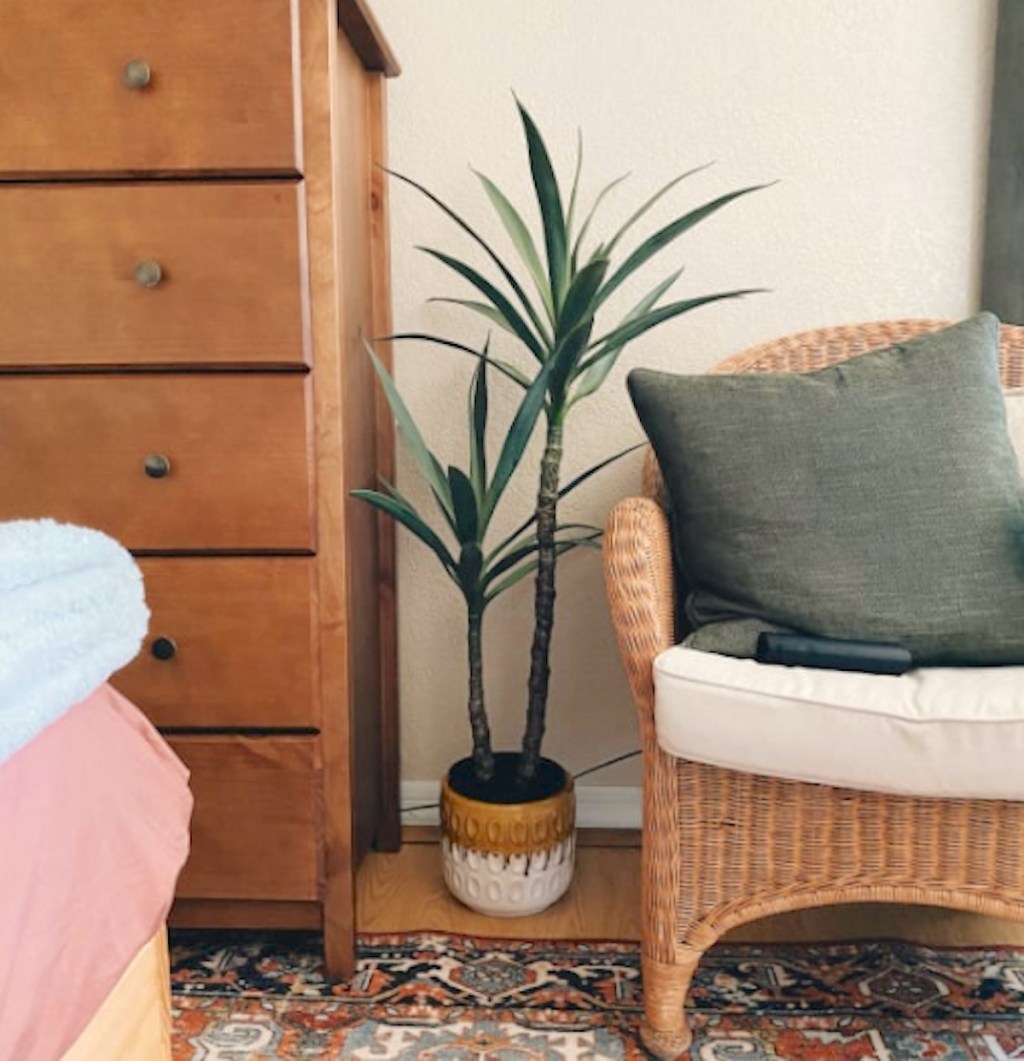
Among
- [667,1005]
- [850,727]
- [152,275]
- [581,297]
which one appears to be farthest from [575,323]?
[667,1005]

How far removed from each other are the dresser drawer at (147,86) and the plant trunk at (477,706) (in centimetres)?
66

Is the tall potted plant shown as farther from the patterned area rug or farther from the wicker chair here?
the wicker chair

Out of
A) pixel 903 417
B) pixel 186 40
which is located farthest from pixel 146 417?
pixel 903 417

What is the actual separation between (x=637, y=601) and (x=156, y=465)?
23.2 inches

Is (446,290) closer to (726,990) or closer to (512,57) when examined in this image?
(512,57)

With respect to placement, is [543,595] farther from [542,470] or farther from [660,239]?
[660,239]

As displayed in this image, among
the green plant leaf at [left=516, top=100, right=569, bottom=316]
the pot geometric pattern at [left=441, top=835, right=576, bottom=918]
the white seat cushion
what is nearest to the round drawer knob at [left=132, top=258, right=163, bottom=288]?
the green plant leaf at [left=516, top=100, right=569, bottom=316]

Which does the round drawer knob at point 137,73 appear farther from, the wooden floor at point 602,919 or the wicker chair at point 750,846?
the wooden floor at point 602,919

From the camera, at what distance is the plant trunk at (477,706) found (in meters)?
1.61

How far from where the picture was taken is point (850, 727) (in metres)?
1.16

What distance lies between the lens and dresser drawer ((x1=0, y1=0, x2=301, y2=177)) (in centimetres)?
128

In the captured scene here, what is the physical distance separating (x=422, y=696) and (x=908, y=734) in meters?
0.99

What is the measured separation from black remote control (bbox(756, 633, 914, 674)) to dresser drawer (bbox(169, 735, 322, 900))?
0.57m

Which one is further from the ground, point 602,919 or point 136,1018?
point 136,1018
